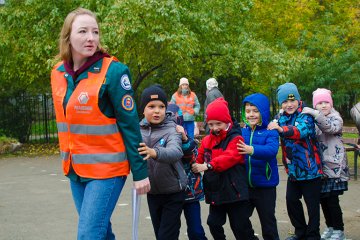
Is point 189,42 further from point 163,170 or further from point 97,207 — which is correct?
point 97,207

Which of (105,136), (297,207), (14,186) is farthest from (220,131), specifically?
(14,186)

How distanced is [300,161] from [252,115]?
684mm

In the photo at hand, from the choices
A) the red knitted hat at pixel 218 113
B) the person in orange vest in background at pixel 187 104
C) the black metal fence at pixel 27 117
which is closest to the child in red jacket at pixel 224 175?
the red knitted hat at pixel 218 113

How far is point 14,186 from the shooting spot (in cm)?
942

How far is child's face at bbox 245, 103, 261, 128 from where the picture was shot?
521 cm

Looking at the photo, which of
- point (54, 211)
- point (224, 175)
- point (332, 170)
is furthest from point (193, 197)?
point (54, 211)

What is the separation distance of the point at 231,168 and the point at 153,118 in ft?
2.71

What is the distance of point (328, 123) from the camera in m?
5.63

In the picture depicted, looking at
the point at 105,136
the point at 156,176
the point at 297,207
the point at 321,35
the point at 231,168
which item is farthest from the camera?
the point at 321,35

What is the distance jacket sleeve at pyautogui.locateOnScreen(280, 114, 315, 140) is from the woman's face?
2307mm

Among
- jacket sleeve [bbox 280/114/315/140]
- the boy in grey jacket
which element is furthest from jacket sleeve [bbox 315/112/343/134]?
the boy in grey jacket

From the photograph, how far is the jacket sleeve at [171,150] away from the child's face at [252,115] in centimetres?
92

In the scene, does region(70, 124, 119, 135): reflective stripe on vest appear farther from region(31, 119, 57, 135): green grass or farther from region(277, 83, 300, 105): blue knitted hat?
region(31, 119, 57, 135): green grass

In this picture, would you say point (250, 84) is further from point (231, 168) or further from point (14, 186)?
point (231, 168)
